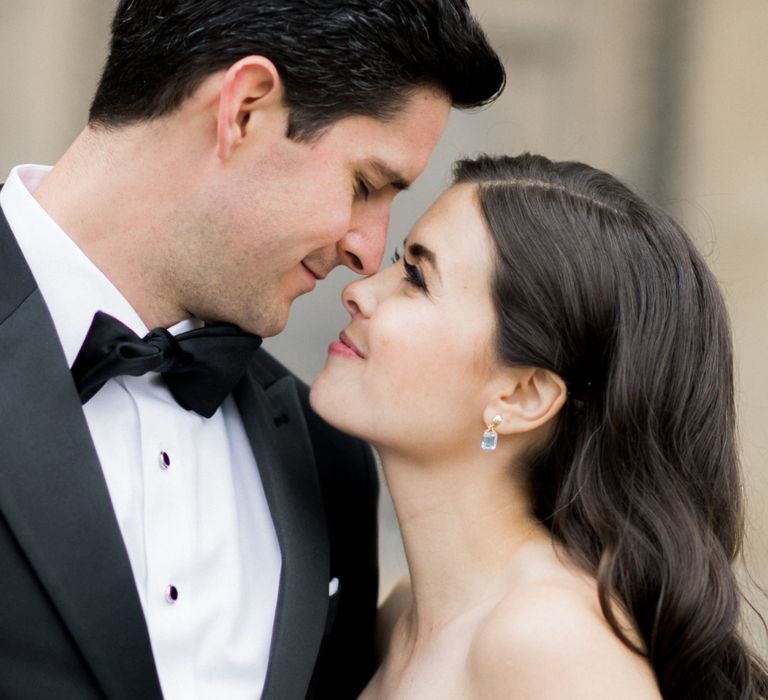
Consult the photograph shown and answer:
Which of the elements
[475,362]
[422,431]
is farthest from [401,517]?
[475,362]

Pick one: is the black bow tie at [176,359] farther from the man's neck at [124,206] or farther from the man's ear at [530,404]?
the man's ear at [530,404]

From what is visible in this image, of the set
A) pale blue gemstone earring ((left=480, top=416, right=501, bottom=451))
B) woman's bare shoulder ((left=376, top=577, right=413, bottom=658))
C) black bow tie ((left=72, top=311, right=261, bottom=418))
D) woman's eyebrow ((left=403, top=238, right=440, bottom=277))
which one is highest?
woman's eyebrow ((left=403, top=238, right=440, bottom=277))

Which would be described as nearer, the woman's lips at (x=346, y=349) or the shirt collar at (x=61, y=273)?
the shirt collar at (x=61, y=273)

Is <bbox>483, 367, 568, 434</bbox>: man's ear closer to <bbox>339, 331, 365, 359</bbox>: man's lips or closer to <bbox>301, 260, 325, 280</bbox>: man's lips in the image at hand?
<bbox>339, 331, 365, 359</bbox>: man's lips

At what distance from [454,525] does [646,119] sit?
7.35 ft

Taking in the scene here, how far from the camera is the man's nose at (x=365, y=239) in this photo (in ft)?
7.51

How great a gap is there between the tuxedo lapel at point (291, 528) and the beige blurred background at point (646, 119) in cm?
166

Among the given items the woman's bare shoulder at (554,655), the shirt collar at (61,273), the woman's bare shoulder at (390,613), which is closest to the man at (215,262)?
the shirt collar at (61,273)

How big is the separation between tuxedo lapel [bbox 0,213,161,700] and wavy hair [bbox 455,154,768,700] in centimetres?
78

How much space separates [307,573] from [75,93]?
2.18m

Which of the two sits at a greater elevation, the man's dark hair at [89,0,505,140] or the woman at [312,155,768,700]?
the man's dark hair at [89,0,505,140]

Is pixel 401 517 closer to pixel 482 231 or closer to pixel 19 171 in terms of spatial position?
pixel 482 231

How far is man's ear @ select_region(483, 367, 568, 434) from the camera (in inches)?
87.4

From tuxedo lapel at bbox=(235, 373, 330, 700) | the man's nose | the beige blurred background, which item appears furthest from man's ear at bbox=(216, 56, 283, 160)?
the beige blurred background
